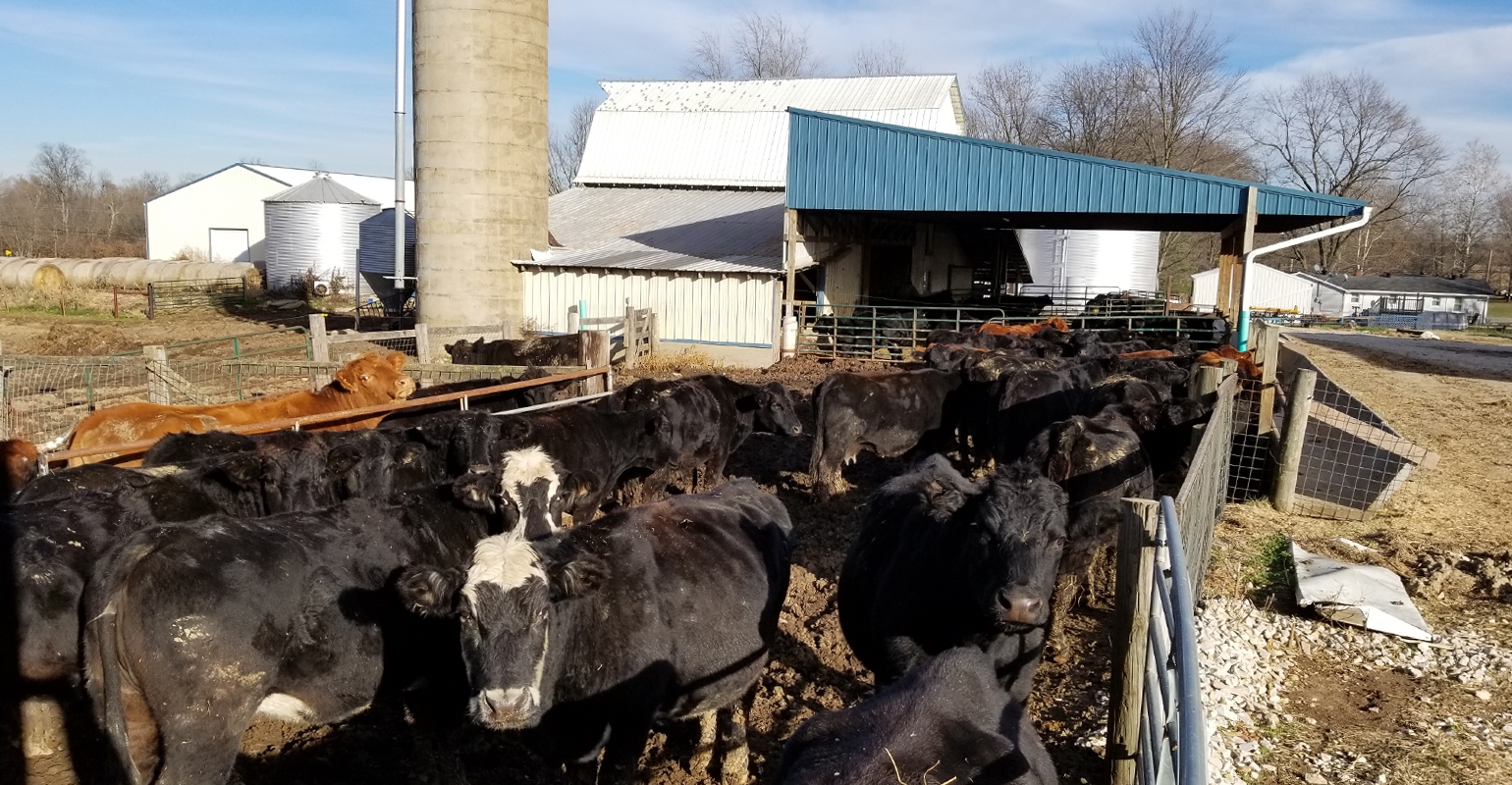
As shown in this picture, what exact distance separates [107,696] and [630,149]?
108 ft

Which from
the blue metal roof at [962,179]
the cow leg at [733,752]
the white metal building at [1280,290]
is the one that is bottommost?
the cow leg at [733,752]

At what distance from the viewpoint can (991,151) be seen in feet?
68.2

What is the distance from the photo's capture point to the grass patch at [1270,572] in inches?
287

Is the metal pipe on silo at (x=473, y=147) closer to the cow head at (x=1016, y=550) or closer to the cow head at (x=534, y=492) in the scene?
the cow head at (x=534, y=492)

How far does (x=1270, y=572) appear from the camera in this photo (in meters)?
7.73

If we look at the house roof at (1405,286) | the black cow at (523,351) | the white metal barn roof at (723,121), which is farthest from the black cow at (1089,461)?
the house roof at (1405,286)

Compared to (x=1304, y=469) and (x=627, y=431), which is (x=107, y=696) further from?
(x=1304, y=469)

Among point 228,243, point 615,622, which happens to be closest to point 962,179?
point 615,622

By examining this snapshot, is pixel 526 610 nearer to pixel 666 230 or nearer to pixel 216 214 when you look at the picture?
pixel 666 230

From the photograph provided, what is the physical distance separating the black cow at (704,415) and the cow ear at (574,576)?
530 cm

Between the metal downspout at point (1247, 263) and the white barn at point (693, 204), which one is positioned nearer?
the metal downspout at point (1247, 263)

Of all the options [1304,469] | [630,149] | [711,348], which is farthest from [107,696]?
[630,149]

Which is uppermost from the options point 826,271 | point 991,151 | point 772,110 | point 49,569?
point 772,110

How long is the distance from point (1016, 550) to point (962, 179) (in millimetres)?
17651
